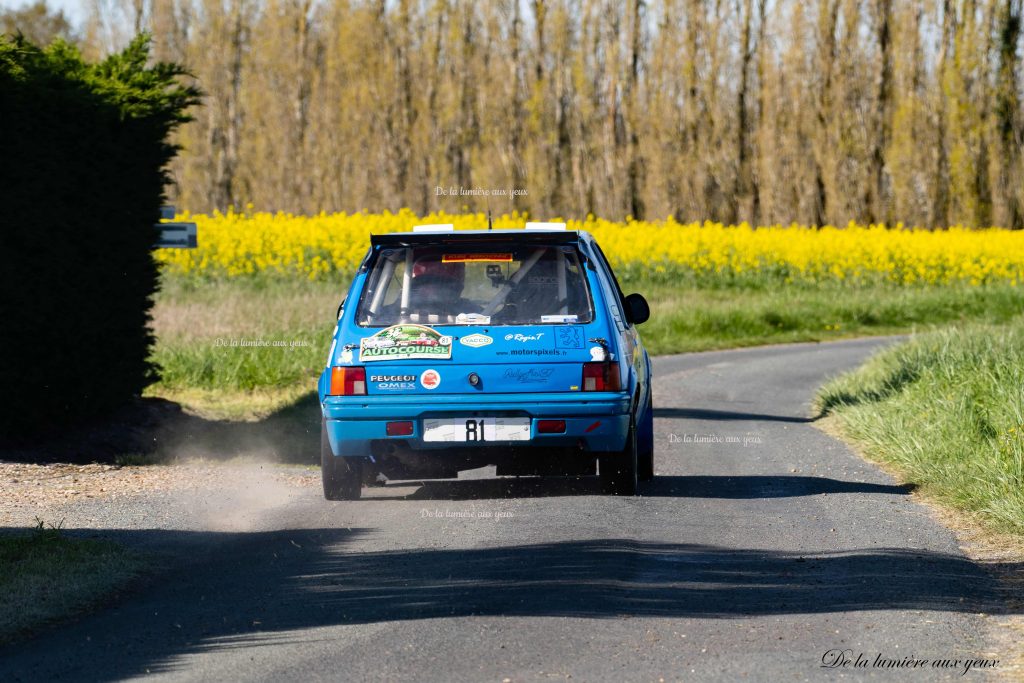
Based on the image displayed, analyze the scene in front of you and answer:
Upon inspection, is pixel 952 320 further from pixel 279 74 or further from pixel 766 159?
pixel 279 74

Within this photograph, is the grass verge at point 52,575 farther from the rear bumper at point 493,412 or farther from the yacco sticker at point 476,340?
the yacco sticker at point 476,340

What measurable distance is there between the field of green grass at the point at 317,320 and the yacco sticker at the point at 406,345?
6.51 meters

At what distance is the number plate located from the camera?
9703 millimetres

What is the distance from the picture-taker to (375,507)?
33.6 feet

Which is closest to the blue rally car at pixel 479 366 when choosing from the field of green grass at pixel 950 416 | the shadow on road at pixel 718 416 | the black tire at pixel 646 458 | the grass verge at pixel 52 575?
the black tire at pixel 646 458

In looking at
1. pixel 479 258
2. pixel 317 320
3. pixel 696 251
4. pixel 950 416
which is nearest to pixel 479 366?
pixel 479 258

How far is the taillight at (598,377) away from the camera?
976 cm

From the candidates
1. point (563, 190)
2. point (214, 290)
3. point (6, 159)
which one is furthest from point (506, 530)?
point (563, 190)

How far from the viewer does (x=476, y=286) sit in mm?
10281

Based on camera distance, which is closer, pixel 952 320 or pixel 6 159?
pixel 6 159

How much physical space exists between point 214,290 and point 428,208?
19072mm

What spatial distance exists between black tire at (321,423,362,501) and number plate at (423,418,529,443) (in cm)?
73

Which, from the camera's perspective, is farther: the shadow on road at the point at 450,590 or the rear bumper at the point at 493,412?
the rear bumper at the point at 493,412

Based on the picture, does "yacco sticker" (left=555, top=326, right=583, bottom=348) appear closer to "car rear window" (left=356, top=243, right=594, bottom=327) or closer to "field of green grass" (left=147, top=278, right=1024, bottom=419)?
"car rear window" (left=356, top=243, right=594, bottom=327)
